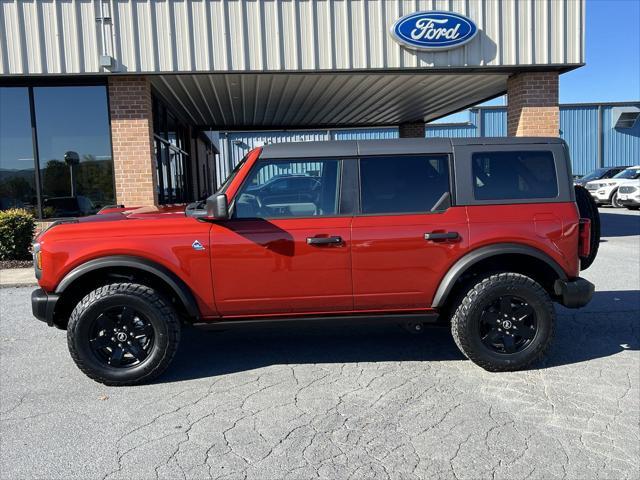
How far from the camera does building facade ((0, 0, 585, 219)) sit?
9023mm

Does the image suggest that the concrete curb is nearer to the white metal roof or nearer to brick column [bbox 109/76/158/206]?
brick column [bbox 109/76/158/206]

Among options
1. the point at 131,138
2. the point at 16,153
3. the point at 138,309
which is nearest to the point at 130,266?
the point at 138,309

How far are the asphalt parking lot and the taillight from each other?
945 millimetres

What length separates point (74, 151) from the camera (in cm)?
1044

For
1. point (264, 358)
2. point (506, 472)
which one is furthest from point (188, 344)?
point (506, 472)

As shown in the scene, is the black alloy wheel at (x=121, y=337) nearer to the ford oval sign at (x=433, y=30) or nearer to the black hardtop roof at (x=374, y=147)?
the black hardtop roof at (x=374, y=147)

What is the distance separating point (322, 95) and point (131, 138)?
16.3ft

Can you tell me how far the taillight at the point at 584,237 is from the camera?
4.28m

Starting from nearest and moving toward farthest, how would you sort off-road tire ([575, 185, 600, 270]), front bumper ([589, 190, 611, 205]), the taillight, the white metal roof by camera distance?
the taillight → off-road tire ([575, 185, 600, 270]) → the white metal roof → front bumper ([589, 190, 611, 205])

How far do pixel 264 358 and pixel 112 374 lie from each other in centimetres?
126

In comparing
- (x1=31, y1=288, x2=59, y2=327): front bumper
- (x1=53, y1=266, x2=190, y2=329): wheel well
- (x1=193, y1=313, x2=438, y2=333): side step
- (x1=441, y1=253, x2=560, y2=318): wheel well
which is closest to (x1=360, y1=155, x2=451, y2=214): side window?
(x1=441, y1=253, x2=560, y2=318): wheel well

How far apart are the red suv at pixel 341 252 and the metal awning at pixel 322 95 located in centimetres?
613

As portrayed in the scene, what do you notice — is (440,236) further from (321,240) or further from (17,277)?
(17,277)

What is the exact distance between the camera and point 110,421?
3463 millimetres
